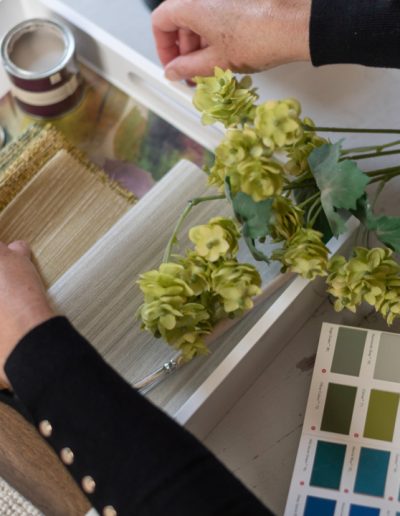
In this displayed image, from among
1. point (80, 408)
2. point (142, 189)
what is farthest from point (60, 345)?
point (142, 189)

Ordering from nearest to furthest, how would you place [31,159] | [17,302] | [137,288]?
[17,302] < [137,288] < [31,159]

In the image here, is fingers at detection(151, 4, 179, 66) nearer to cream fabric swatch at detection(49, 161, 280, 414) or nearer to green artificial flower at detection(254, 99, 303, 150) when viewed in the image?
cream fabric swatch at detection(49, 161, 280, 414)

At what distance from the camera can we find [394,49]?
2.53ft

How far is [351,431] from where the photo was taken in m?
0.76

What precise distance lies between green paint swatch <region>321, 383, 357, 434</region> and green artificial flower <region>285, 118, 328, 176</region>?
218 mm

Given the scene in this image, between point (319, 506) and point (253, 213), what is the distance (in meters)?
0.28

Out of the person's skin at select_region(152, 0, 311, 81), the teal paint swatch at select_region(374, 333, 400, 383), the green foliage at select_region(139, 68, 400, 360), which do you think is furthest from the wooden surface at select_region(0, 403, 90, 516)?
the person's skin at select_region(152, 0, 311, 81)

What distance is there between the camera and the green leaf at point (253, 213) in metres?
0.65

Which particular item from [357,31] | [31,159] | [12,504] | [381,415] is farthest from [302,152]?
[12,504]

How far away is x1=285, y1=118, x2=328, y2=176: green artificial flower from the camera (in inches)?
27.4

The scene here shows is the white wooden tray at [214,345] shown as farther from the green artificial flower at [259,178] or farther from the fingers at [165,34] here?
the green artificial flower at [259,178]

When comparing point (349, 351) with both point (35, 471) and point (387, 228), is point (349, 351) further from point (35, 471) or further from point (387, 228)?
point (35, 471)

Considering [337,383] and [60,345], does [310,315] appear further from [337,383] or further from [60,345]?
[60,345]

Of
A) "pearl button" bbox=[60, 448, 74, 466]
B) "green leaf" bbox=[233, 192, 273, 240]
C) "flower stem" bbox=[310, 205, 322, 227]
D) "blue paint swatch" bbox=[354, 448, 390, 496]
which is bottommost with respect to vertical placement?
"blue paint swatch" bbox=[354, 448, 390, 496]
